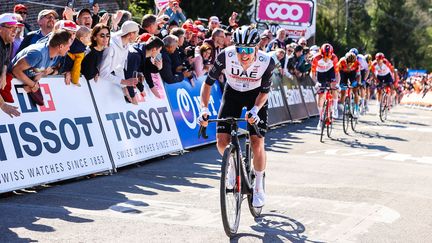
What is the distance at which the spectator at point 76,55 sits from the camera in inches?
409

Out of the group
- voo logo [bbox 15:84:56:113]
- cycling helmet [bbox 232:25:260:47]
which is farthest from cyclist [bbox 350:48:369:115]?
cycling helmet [bbox 232:25:260:47]

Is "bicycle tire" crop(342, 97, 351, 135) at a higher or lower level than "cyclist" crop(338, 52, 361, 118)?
lower

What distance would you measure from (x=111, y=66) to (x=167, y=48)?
8.39 feet

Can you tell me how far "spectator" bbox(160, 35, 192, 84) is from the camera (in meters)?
13.6

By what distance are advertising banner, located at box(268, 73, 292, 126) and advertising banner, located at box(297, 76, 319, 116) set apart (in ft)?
7.28

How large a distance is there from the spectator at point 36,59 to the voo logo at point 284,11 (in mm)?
22871

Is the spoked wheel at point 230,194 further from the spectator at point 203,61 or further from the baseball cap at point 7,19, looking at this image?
the spectator at point 203,61

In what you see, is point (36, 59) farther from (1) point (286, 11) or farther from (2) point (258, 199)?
(1) point (286, 11)

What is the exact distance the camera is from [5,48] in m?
8.89

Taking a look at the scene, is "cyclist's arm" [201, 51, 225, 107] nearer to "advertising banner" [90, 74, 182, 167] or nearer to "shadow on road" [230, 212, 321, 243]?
"shadow on road" [230, 212, 321, 243]

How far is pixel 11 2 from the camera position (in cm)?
1719

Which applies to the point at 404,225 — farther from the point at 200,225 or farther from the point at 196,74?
the point at 196,74

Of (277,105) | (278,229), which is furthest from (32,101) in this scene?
(277,105)

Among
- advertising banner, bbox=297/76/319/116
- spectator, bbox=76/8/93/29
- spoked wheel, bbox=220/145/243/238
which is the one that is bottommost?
advertising banner, bbox=297/76/319/116
